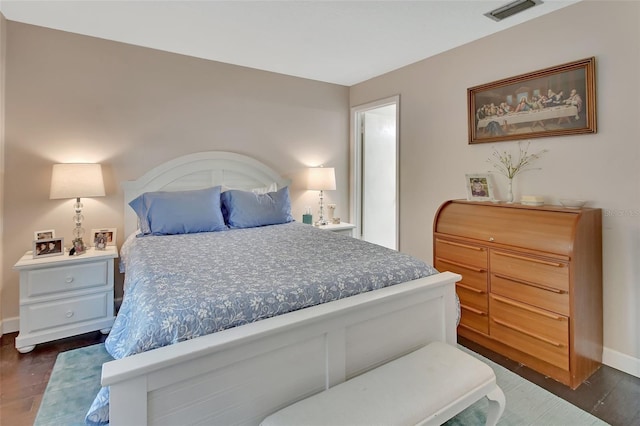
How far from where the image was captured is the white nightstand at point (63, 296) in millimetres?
2334

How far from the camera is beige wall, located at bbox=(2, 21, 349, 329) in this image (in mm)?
2646

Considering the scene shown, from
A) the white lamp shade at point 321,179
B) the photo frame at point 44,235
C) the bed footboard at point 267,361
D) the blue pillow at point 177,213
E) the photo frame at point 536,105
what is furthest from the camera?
the white lamp shade at point 321,179

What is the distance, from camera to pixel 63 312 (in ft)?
8.05

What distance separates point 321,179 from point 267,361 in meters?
2.77

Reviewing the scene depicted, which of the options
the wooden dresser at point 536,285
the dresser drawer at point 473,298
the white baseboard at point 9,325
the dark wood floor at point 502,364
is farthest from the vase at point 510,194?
the white baseboard at point 9,325

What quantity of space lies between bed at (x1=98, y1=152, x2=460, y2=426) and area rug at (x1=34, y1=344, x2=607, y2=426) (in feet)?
1.45

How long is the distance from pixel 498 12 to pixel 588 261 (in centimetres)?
183

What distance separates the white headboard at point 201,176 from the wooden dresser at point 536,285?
7.08ft

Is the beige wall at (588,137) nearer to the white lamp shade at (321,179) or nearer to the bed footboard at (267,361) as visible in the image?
the white lamp shade at (321,179)

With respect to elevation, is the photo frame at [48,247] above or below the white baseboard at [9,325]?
above

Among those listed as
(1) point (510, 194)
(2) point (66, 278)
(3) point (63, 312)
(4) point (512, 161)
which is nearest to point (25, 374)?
(3) point (63, 312)

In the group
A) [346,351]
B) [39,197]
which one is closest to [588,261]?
[346,351]

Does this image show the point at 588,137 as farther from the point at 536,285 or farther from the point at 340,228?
the point at 340,228

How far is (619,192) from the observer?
2.14 m
